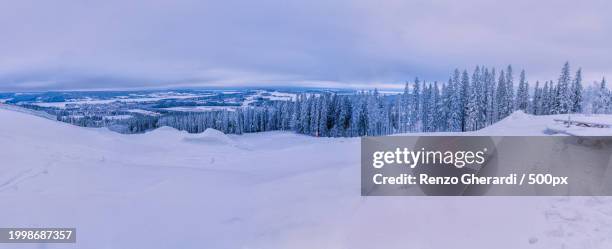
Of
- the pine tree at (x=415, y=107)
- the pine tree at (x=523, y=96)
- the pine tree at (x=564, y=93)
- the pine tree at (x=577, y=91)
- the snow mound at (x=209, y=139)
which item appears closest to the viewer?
the snow mound at (x=209, y=139)

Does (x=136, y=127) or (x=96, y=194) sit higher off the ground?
(x=96, y=194)

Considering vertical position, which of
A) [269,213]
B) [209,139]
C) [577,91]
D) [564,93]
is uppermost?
[577,91]

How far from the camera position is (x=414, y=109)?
74812 millimetres

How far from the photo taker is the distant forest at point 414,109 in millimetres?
57625

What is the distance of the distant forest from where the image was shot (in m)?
57.6

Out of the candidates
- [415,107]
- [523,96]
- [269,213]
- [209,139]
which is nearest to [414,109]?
[415,107]

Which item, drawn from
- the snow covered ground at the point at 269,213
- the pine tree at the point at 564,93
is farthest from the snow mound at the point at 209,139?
the pine tree at the point at 564,93

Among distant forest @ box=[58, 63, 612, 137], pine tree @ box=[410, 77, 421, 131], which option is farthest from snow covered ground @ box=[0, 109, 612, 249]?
pine tree @ box=[410, 77, 421, 131]

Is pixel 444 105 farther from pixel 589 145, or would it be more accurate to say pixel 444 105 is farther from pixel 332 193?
pixel 332 193

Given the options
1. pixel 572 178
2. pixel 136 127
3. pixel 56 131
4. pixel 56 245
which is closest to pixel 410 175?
pixel 572 178

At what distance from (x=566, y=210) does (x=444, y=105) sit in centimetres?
5864

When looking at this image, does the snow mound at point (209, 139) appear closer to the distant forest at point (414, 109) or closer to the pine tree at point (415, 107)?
the distant forest at point (414, 109)

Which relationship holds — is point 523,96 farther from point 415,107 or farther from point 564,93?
point 415,107

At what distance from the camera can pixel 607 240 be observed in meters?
6.44
